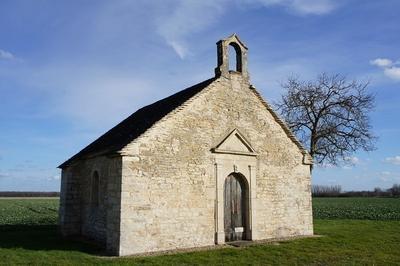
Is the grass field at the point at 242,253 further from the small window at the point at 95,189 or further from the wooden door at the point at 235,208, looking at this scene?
the small window at the point at 95,189

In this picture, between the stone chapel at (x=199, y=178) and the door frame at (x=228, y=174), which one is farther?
the door frame at (x=228, y=174)

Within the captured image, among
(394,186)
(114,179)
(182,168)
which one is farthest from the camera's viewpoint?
(394,186)

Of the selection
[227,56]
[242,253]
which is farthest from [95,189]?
[227,56]

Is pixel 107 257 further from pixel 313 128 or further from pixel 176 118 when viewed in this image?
pixel 313 128

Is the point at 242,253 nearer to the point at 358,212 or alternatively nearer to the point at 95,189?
the point at 95,189

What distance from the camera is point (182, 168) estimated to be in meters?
13.6

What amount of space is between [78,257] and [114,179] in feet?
8.67

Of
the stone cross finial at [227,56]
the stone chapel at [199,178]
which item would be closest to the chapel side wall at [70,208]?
the stone chapel at [199,178]

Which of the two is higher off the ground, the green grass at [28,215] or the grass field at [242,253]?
the grass field at [242,253]

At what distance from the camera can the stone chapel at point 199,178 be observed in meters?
12.5

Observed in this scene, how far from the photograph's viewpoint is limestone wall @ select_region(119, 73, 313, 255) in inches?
489

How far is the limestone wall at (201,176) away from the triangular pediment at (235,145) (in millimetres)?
235

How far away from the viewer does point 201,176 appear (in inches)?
553

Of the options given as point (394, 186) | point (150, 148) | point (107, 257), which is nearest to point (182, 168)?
point (150, 148)
